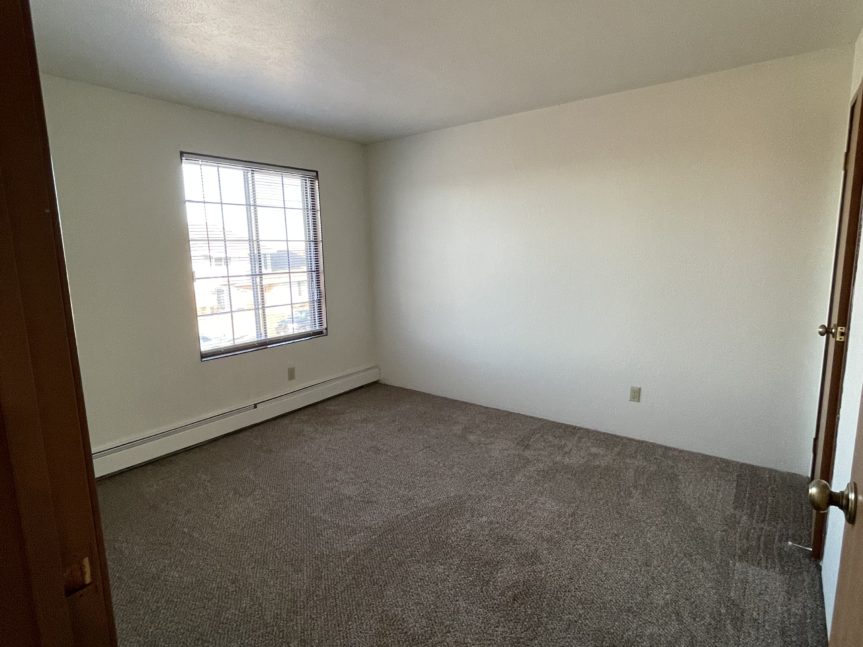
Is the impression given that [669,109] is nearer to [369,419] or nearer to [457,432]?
[457,432]

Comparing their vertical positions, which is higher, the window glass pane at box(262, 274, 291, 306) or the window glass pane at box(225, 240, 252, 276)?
the window glass pane at box(225, 240, 252, 276)

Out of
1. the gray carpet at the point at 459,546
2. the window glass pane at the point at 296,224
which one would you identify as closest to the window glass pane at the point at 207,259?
the window glass pane at the point at 296,224

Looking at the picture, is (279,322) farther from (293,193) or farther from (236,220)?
(293,193)

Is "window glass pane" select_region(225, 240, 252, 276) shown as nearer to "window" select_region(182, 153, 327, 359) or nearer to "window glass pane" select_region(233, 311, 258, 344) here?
"window" select_region(182, 153, 327, 359)

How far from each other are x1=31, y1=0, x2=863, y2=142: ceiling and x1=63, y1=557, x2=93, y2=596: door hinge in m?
2.12

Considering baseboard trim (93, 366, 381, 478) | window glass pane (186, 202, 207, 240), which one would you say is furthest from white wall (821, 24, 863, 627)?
window glass pane (186, 202, 207, 240)

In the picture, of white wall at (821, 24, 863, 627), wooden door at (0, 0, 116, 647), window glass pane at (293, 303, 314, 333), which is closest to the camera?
wooden door at (0, 0, 116, 647)

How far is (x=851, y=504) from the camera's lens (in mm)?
810

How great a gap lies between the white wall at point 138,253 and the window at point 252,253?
105 millimetres

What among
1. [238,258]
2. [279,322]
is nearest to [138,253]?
[238,258]

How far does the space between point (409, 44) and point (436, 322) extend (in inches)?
99.7

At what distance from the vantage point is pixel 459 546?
2217 millimetres

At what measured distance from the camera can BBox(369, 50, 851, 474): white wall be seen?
8.81 ft

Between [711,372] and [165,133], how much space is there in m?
4.08
